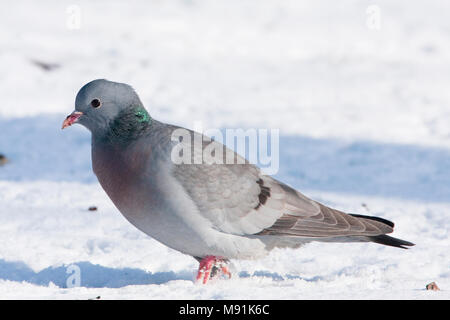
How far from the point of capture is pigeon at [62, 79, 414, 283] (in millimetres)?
4230

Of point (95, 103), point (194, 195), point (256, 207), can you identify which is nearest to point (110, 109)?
point (95, 103)

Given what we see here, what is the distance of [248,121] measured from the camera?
8352 millimetres

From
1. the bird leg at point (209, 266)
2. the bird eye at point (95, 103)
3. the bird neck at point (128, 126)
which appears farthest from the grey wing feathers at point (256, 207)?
the bird eye at point (95, 103)

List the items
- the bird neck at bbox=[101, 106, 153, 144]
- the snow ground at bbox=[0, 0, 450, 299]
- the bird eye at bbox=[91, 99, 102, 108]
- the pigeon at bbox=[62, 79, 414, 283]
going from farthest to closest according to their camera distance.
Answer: the snow ground at bbox=[0, 0, 450, 299], the bird eye at bbox=[91, 99, 102, 108], the bird neck at bbox=[101, 106, 153, 144], the pigeon at bbox=[62, 79, 414, 283]

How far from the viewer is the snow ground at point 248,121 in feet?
15.9

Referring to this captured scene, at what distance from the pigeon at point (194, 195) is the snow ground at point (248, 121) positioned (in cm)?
27

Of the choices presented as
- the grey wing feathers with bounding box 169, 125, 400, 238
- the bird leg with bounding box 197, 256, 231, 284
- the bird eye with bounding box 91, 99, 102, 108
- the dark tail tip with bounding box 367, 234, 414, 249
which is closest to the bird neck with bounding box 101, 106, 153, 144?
the bird eye with bounding box 91, 99, 102, 108

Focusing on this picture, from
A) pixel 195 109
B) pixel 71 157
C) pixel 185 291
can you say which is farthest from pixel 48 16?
pixel 185 291

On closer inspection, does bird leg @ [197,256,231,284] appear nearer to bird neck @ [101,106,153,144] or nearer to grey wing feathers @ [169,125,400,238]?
grey wing feathers @ [169,125,400,238]

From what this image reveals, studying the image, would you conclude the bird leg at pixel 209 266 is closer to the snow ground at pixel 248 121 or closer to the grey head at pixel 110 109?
the snow ground at pixel 248 121

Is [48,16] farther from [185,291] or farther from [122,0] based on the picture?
[185,291]

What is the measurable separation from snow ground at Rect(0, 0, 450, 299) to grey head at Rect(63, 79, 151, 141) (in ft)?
2.99

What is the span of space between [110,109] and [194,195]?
2.41ft

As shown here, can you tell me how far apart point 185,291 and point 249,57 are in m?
6.88
